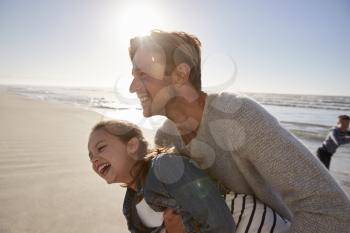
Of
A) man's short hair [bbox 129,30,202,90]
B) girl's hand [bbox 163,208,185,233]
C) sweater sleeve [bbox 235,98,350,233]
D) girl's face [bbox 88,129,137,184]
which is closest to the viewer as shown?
sweater sleeve [bbox 235,98,350,233]

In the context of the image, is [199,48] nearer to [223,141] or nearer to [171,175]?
[223,141]

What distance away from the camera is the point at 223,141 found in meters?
1.45

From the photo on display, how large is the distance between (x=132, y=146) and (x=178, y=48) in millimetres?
673

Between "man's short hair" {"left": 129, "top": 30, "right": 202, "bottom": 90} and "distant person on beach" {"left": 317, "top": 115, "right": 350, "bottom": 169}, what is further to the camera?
"distant person on beach" {"left": 317, "top": 115, "right": 350, "bottom": 169}

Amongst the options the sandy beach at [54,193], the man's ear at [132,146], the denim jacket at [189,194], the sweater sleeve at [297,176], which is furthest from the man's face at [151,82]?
the sandy beach at [54,193]

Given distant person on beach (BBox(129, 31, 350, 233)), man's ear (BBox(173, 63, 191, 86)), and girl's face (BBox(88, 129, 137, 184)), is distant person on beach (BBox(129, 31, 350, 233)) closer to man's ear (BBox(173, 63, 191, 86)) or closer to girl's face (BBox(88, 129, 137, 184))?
man's ear (BBox(173, 63, 191, 86))

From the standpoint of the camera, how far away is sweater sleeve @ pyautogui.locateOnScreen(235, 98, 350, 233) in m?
1.25

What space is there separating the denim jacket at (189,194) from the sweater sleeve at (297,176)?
9.7 inches

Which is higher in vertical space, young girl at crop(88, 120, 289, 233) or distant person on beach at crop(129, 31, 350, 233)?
distant person on beach at crop(129, 31, 350, 233)

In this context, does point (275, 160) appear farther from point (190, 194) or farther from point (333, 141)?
point (333, 141)

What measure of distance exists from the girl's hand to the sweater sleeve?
1.52ft

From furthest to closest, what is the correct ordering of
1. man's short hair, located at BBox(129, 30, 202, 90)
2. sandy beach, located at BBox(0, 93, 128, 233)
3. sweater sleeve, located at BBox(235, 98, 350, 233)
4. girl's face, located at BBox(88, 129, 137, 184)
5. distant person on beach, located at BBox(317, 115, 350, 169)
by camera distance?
distant person on beach, located at BBox(317, 115, 350, 169)
sandy beach, located at BBox(0, 93, 128, 233)
girl's face, located at BBox(88, 129, 137, 184)
man's short hair, located at BBox(129, 30, 202, 90)
sweater sleeve, located at BBox(235, 98, 350, 233)

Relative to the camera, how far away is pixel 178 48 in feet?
5.52

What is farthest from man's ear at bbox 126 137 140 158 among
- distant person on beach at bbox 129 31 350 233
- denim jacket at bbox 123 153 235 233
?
denim jacket at bbox 123 153 235 233
